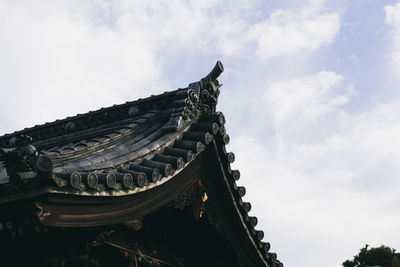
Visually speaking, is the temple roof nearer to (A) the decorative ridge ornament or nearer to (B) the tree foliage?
(A) the decorative ridge ornament

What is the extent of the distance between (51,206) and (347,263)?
20002mm

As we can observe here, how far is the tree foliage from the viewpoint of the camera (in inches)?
854

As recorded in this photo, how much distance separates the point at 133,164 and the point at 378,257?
18.1 m

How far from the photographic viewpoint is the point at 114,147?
23.3 feet

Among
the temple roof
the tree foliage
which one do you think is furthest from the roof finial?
the tree foliage

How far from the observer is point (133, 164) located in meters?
6.48

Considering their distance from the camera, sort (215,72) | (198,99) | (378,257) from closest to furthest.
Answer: (198,99), (215,72), (378,257)

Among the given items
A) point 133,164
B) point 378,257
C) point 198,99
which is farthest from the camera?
point 378,257

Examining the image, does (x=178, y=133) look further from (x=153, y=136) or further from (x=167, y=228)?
(x=167, y=228)

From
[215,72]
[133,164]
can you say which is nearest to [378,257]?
[215,72]

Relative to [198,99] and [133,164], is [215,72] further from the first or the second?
[133,164]

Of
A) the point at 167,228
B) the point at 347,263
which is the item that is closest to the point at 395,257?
the point at 347,263

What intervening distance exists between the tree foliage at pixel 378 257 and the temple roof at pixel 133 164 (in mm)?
A: 13943

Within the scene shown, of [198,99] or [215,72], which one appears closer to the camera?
[198,99]
